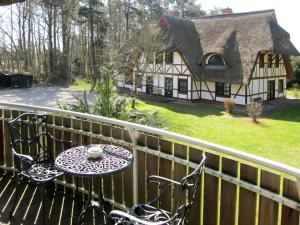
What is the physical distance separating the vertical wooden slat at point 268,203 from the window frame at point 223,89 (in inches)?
702

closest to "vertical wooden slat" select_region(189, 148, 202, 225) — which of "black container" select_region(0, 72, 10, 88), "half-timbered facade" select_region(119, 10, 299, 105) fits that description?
"half-timbered facade" select_region(119, 10, 299, 105)

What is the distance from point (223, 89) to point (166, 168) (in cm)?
1757

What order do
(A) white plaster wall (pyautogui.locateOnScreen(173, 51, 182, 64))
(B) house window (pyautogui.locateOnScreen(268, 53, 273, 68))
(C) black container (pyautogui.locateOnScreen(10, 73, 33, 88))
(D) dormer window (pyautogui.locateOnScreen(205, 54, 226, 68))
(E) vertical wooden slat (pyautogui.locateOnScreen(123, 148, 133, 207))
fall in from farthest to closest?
(C) black container (pyautogui.locateOnScreen(10, 73, 33, 88))
(A) white plaster wall (pyautogui.locateOnScreen(173, 51, 182, 64))
(B) house window (pyautogui.locateOnScreen(268, 53, 273, 68))
(D) dormer window (pyautogui.locateOnScreen(205, 54, 226, 68))
(E) vertical wooden slat (pyautogui.locateOnScreen(123, 148, 133, 207))

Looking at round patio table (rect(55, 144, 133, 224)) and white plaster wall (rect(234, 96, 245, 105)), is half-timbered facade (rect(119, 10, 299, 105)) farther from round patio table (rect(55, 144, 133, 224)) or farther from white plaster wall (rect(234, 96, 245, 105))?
round patio table (rect(55, 144, 133, 224))

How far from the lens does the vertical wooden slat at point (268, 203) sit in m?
2.21

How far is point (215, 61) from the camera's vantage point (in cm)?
2073

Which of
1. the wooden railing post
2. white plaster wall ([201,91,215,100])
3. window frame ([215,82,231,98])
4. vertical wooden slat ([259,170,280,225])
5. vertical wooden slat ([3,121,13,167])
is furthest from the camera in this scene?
white plaster wall ([201,91,215,100])

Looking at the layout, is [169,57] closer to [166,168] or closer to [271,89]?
[271,89]

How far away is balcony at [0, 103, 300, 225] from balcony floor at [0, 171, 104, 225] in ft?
0.03

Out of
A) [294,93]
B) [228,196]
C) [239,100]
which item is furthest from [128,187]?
[294,93]

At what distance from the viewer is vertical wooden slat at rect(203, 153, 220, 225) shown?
2645mm

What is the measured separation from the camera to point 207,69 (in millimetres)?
20672

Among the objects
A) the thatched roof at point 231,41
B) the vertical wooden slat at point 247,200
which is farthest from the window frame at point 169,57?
the vertical wooden slat at point 247,200

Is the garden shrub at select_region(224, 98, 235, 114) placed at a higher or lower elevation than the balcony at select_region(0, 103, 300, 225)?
lower
